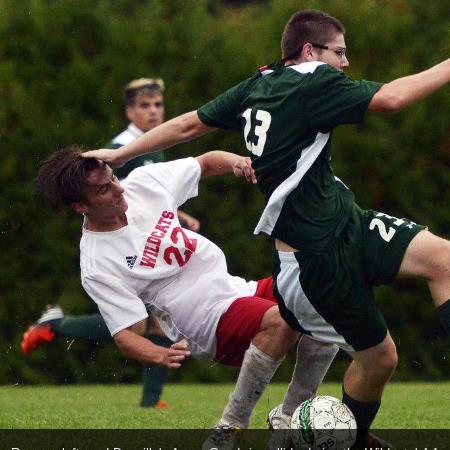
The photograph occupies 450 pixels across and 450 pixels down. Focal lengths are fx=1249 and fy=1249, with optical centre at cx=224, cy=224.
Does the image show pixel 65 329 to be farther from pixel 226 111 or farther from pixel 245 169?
pixel 226 111

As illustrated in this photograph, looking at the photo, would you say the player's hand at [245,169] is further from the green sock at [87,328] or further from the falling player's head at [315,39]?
the green sock at [87,328]

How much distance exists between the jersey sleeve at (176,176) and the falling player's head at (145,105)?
110 inches

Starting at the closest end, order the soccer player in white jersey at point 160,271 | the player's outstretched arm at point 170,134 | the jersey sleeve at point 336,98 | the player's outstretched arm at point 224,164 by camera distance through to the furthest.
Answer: the jersey sleeve at point 336,98, the player's outstretched arm at point 170,134, the player's outstretched arm at point 224,164, the soccer player in white jersey at point 160,271

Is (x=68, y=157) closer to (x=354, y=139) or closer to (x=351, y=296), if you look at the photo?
(x=351, y=296)

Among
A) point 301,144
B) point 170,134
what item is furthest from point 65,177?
point 301,144

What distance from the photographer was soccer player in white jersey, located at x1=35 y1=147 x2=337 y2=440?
5773mm

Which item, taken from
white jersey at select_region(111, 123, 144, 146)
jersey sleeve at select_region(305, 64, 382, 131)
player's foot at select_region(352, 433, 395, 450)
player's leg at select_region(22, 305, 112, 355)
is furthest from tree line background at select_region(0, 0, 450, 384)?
jersey sleeve at select_region(305, 64, 382, 131)

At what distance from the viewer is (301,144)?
513 cm

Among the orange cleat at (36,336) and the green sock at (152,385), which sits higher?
the orange cleat at (36,336)

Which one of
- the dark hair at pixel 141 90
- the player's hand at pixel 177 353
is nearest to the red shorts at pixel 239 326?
the player's hand at pixel 177 353

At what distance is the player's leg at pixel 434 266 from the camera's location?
5031 millimetres

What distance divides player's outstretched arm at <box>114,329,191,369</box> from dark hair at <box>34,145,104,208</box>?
0.73m

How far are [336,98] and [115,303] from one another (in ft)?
5.03

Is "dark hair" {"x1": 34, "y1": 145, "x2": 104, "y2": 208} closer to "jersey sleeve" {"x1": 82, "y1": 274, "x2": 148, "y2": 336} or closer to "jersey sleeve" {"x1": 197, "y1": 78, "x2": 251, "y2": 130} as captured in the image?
"jersey sleeve" {"x1": 82, "y1": 274, "x2": 148, "y2": 336}
